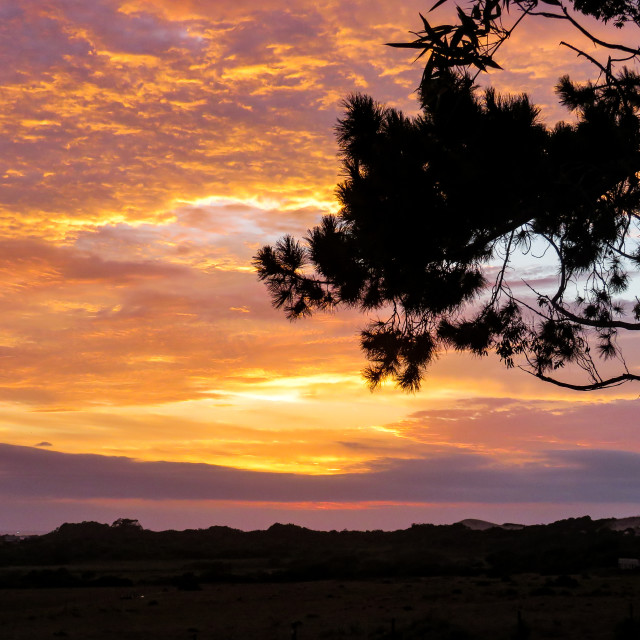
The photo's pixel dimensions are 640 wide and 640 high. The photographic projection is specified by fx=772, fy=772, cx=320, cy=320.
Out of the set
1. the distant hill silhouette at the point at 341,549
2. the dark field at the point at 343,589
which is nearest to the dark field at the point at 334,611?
the dark field at the point at 343,589

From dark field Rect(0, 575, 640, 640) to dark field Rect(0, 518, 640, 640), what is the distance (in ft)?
0.32

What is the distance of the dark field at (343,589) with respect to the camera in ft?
100

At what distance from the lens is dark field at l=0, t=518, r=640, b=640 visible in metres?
30.6

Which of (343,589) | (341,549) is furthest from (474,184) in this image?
(341,549)

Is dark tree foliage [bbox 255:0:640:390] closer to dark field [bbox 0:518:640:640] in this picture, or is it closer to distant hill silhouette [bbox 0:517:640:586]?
dark field [bbox 0:518:640:640]

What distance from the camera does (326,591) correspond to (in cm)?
5144

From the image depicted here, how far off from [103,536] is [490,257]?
108m

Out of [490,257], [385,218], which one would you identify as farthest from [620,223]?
Answer: [385,218]

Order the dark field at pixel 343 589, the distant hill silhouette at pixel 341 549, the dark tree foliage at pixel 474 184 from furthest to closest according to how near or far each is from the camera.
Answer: the distant hill silhouette at pixel 341 549
the dark field at pixel 343 589
the dark tree foliage at pixel 474 184

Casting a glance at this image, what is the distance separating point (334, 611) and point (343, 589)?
14.7m

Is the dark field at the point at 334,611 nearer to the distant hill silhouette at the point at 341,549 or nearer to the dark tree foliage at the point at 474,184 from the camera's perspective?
the distant hill silhouette at the point at 341,549

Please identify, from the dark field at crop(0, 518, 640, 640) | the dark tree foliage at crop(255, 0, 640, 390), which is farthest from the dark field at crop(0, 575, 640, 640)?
the dark tree foliage at crop(255, 0, 640, 390)

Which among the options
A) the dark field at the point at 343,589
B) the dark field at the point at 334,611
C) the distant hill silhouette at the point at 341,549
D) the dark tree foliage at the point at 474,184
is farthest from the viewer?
the distant hill silhouette at the point at 341,549

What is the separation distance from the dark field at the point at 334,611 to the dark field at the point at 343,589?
10 centimetres
